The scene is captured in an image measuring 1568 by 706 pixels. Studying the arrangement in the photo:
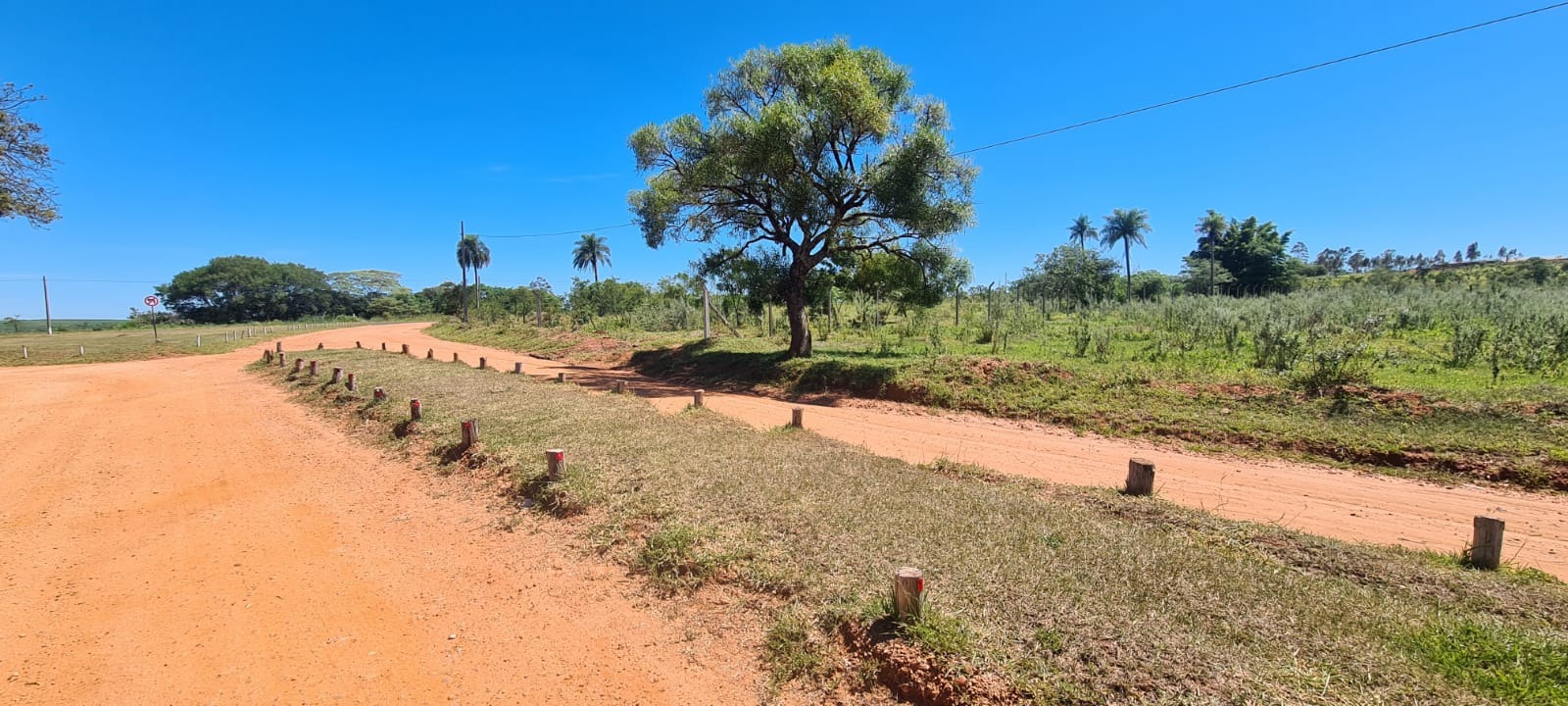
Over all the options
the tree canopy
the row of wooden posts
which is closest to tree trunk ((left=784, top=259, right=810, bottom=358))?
the row of wooden posts

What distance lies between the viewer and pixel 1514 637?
2.93 m

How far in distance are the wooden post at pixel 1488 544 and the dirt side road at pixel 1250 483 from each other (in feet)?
→ 2.20

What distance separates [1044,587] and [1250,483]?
4768 mm

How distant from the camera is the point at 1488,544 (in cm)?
414

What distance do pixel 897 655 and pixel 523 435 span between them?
601 cm

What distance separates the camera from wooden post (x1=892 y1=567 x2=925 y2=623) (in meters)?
3.19

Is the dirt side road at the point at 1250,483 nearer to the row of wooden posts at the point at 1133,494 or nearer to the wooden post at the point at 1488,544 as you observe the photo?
the row of wooden posts at the point at 1133,494

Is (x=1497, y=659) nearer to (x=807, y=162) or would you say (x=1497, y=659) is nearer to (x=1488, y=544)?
(x=1488, y=544)

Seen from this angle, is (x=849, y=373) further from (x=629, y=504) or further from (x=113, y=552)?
(x=113, y=552)

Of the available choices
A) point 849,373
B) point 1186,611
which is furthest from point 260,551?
point 849,373

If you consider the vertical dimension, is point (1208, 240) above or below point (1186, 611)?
above

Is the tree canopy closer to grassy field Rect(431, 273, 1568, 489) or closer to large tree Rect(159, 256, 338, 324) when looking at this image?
grassy field Rect(431, 273, 1568, 489)

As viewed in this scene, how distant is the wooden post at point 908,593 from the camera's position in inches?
126

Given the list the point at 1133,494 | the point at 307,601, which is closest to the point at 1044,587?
the point at 1133,494
